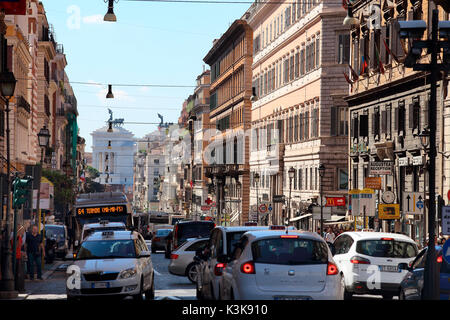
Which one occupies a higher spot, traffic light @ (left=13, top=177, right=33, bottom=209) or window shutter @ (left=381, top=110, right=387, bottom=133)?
window shutter @ (left=381, top=110, right=387, bottom=133)

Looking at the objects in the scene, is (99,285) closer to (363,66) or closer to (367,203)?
(367,203)

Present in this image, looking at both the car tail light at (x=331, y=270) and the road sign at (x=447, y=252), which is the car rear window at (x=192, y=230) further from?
the car tail light at (x=331, y=270)

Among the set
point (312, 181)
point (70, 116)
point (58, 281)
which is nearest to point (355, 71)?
point (312, 181)

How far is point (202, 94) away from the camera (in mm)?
143625

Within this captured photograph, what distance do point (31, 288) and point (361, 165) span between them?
103 feet

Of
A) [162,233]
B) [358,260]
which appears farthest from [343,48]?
[358,260]

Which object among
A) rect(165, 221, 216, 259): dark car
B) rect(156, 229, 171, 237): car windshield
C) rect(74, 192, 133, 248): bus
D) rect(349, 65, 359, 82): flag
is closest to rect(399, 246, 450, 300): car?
rect(165, 221, 216, 259): dark car

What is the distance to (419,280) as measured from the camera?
19734mm

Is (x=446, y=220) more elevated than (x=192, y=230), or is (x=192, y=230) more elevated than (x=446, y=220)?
(x=446, y=220)

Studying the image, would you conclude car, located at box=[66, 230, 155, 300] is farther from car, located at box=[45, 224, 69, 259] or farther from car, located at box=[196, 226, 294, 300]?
car, located at box=[45, 224, 69, 259]

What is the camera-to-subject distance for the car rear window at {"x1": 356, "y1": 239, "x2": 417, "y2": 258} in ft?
78.3

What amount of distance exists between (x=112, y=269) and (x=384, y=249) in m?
5.98

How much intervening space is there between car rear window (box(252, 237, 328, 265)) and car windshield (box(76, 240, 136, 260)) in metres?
7.09

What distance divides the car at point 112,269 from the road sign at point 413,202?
41.3 feet
